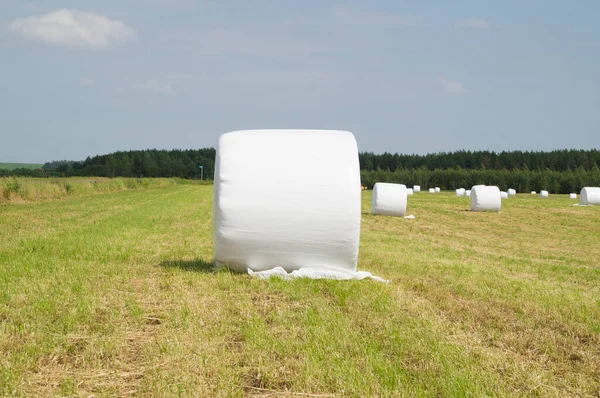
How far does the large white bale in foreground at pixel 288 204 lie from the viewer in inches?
361

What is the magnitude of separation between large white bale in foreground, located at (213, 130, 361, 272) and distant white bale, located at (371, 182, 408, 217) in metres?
19.2

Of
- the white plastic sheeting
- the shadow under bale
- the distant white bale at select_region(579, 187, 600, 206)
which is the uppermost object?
the distant white bale at select_region(579, 187, 600, 206)

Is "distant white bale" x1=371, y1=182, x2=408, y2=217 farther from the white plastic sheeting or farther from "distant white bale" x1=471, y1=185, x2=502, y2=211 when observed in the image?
the white plastic sheeting

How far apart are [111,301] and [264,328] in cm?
214

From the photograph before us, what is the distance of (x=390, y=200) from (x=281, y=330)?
74.6 feet

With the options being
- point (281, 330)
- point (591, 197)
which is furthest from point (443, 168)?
point (281, 330)

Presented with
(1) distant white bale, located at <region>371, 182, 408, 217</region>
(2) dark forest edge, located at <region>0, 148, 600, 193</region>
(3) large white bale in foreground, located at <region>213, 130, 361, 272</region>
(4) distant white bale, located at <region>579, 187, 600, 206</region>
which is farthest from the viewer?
(2) dark forest edge, located at <region>0, 148, 600, 193</region>

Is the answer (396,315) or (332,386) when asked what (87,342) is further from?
(396,315)

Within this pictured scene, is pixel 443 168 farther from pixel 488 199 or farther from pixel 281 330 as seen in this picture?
pixel 281 330

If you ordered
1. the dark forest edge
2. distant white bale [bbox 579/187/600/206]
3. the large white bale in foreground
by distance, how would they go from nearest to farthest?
the large white bale in foreground < distant white bale [bbox 579/187/600/206] < the dark forest edge

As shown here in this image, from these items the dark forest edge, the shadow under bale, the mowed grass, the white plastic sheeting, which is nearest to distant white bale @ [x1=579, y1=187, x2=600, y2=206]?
the mowed grass

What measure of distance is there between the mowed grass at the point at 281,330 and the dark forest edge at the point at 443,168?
86.4 metres

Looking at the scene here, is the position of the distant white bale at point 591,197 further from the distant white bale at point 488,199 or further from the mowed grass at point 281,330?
the mowed grass at point 281,330

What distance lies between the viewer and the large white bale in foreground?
918 cm
